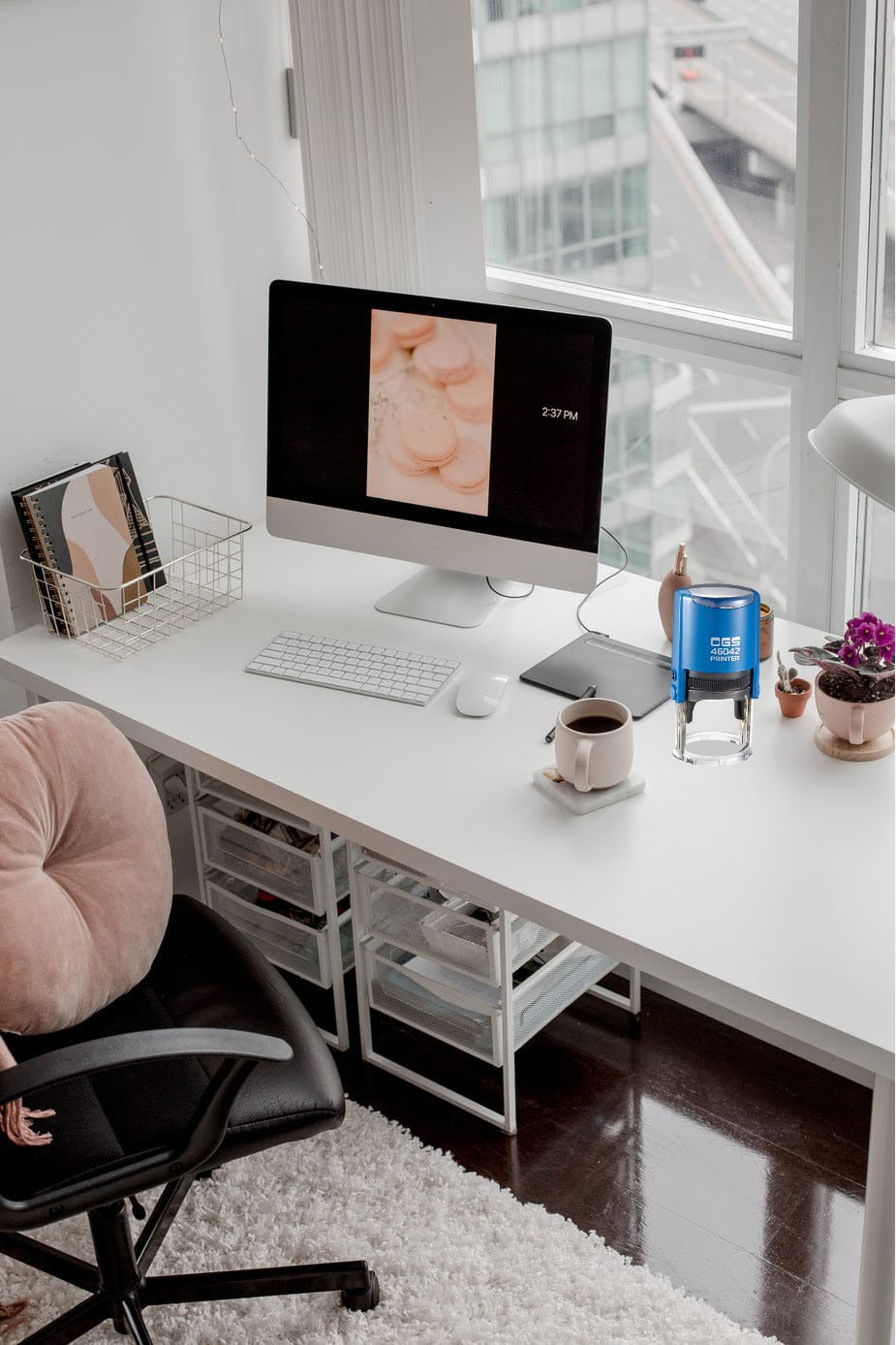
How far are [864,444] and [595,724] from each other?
0.57 m

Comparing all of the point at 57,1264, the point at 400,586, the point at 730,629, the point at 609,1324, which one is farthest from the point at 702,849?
the point at 57,1264

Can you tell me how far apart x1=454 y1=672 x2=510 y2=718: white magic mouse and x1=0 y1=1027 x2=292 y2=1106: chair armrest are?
2.06 feet

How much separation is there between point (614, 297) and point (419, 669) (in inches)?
33.2

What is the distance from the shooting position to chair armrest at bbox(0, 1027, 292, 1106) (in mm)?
1436

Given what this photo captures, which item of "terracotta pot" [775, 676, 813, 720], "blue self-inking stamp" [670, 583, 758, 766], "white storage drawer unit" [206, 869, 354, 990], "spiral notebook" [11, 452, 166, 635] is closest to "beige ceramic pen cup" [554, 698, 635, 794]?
"blue self-inking stamp" [670, 583, 758, 766]

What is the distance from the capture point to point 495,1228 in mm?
2049

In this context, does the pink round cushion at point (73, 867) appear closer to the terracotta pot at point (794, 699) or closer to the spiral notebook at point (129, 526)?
the spiral notebook at point (129, 526)

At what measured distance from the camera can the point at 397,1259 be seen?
2002mm

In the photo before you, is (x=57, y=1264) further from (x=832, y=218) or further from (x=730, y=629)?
(x=832, y=218)

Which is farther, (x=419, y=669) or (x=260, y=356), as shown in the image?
(x=260, y=356)

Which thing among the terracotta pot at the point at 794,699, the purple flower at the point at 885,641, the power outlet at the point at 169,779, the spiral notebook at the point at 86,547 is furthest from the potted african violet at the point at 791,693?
the power outlet at the point at 169,779

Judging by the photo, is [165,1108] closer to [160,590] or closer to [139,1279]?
[139,1279]

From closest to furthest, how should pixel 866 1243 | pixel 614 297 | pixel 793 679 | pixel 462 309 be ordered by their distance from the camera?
1. pixel 866 1243
2. pixel 793 679
3. pixel 462 309
4. pixel 614 297

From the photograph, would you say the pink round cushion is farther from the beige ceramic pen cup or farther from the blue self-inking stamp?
the blue self-inking stamp
